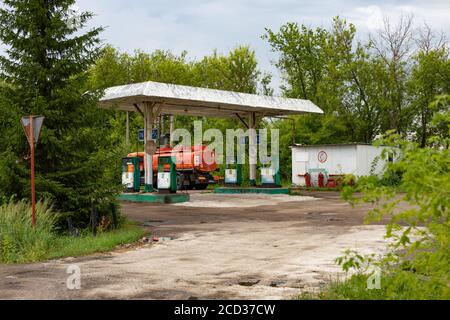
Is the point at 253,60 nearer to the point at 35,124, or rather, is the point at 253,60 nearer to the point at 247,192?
the point at 247,192

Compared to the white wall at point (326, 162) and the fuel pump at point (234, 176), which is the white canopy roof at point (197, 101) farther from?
the white wall at point (326, 162)

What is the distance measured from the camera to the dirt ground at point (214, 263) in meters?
7.52

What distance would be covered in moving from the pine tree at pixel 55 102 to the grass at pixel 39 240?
1.09m

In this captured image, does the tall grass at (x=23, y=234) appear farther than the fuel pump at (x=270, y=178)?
No

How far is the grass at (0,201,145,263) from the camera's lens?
35.3ft

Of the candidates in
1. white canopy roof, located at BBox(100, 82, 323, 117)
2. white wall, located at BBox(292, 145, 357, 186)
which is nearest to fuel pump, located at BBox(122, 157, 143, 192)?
white canopy roof, located at BBox(100, 82, 323, 117)

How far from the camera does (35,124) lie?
1202 centimetres

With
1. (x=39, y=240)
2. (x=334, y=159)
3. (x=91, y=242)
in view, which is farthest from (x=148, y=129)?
(x=39, y=240)

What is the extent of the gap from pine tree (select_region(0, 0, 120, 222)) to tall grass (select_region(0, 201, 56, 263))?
1327 millimetres

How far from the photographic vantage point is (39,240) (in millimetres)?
11250

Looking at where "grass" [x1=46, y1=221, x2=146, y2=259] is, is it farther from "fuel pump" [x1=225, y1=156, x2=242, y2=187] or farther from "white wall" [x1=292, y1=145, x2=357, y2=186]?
"white wall" [x1=292, y1=145, x2=357, y2=186]

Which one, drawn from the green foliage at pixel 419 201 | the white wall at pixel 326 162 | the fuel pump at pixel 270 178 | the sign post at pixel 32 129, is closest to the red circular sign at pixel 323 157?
the white wall at pixel 326 162

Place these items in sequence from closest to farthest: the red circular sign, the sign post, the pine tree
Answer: the sign post → the pine tree → the red circular sign
